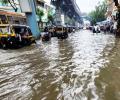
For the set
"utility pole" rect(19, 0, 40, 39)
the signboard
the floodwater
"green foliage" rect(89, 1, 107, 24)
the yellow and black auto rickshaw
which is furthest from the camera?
"green foliage" rect(89, 1, 107, 24)

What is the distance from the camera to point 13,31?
68.7 ft

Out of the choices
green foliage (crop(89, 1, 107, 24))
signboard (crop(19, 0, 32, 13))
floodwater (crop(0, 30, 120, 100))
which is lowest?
green foliage (crop(89, 1, 107, 24))

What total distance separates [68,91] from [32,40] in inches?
687

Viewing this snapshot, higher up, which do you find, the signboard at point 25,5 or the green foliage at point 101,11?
the signboard at point 25,5

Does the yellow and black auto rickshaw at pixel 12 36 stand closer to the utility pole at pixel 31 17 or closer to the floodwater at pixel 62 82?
the utility pole at pixel 31 17

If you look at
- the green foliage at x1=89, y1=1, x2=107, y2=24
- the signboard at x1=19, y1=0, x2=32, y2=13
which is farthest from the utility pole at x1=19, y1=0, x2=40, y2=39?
the green foliage at x1=89, y1=1, x2=107, y2=24

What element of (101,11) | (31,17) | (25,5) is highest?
→ (25,5)

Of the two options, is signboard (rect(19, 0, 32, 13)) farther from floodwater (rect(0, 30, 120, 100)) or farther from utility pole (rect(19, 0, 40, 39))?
floodwater (rect(0, 30, 120, 100))

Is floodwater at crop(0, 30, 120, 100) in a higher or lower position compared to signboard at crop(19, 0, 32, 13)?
lower

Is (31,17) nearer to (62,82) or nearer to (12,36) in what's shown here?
(12,36)

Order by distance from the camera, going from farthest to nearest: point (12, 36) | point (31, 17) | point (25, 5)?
point (31, 17) → point (25, 5) → point (12, 36)


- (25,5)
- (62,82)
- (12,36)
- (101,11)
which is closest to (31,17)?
(25,5)

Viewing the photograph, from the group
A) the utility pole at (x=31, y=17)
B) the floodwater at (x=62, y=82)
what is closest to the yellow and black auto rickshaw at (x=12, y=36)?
the utility pole at (x=31, y=17)

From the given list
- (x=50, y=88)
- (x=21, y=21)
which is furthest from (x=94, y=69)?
(x=21, y=21)
